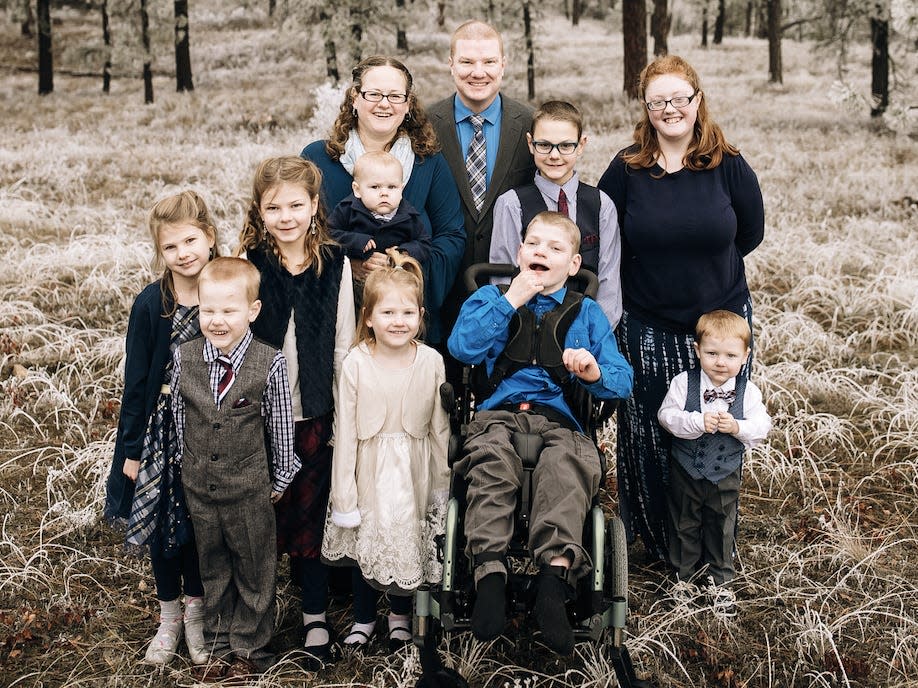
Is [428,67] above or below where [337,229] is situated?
above

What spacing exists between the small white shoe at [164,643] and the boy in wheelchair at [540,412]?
155 cm

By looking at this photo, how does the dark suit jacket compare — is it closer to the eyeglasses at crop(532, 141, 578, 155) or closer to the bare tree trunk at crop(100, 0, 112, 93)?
the eyeglasses at crop(532, 141, 578, 155)

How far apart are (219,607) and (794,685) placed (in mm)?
2422

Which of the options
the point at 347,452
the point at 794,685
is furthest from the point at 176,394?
the point at 794,685

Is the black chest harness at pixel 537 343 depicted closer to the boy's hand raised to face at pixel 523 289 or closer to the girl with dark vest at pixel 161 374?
the boy's hand raised to face at pixel 523 289

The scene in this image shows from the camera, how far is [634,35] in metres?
17.3

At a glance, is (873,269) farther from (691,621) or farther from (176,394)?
(176,394)

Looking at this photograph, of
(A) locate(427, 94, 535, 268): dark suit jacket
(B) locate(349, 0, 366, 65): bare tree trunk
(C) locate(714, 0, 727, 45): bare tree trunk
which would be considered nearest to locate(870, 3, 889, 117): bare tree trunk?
(B) locate(349, 0, 366, 65): bare tree trunk

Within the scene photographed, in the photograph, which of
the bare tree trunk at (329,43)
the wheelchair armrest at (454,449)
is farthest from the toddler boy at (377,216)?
the bare tree trunk at (329,43)

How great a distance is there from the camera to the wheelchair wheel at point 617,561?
3213 millimetres

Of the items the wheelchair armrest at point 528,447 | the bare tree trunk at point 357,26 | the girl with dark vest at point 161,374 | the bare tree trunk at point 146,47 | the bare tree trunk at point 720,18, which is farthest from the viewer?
the bare tree trunk at point 720,18

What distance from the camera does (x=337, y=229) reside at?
3.84 m

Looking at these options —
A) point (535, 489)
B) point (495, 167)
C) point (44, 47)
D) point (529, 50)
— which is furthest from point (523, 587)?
point (44, 47)

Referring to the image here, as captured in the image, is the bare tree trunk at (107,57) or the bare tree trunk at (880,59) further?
the bare tree trunk at (107,57)
